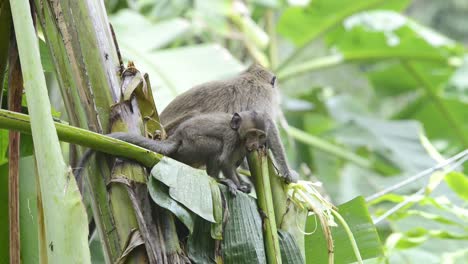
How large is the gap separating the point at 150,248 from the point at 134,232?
1.7 inches

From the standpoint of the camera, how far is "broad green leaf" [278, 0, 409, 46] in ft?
17.6

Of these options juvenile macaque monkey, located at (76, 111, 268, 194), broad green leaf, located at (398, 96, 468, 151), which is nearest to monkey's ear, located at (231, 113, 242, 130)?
juvenile macaque monkey, located at (76, 111, 268, 194)

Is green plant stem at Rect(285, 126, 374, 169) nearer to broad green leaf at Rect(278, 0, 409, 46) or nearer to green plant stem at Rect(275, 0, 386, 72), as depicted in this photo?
green plant stem at Rect(275, 0, 386, 72)

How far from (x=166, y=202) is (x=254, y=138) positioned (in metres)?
0.57

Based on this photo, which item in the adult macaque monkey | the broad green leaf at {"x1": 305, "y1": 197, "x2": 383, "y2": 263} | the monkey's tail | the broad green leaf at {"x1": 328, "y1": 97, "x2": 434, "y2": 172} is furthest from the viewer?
the broad green leaf at {"x1": 328, "y1": 97, "x2": 434, "y2": 172}

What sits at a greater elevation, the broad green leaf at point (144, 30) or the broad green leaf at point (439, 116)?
the broad green leaf at point (144, 30)

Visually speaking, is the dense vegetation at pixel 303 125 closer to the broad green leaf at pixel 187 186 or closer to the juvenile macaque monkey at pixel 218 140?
the broad green leaf at pixel 187 186

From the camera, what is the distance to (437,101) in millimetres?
5582

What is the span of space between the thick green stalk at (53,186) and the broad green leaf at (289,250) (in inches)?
20.2

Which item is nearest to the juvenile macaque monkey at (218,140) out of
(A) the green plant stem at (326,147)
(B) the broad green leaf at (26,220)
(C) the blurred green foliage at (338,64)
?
(B) the broad green leaf at (26,220)

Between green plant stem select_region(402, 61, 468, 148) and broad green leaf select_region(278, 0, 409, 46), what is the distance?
1.86ft

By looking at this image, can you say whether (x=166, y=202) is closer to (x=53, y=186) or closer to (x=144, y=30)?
(x=53, y=186)

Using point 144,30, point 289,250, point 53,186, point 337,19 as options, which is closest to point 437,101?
point 337,19

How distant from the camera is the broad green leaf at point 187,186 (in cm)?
150
